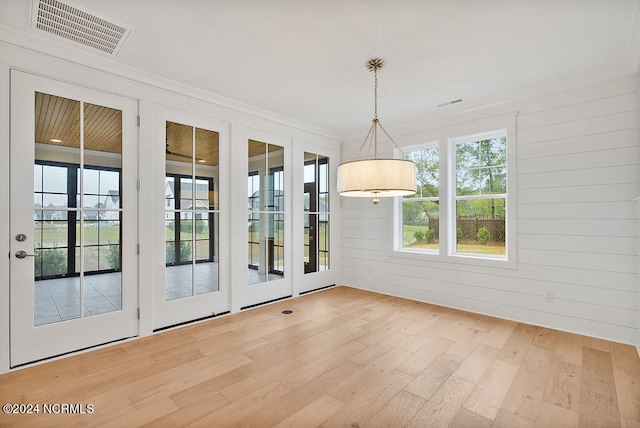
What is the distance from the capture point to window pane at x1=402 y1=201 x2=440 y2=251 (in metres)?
4.45

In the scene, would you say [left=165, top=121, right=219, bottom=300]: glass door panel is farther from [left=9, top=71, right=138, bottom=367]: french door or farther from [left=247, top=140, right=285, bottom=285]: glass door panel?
[left=247, top=140, right=285, bottom=285]: glass door panel

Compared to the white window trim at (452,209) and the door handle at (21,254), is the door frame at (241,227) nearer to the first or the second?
the door handle at (21,254)

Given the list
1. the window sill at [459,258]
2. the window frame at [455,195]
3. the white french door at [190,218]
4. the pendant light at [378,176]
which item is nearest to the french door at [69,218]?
the white french door at [190,218]

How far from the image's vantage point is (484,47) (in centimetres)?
264

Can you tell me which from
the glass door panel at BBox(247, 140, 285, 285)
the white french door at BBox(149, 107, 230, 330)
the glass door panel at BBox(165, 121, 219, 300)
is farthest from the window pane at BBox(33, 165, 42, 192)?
the glass door panel at BBox(247, 140, 285, 285)

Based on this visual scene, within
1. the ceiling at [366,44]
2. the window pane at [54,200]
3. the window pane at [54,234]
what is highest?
the ceiling at [366,44]

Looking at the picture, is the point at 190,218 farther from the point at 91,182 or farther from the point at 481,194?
the point at 481,194

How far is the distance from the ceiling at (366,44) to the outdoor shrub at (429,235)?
183 cm

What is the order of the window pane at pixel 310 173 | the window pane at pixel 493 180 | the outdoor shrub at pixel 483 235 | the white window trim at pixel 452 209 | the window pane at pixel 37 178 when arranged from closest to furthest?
the window pane at pixel 37 178 → the white window trim at pixel 452 209 → the window pane at pixel 493 180 → the outdoor shrub at pixel 483 235 → the window pane at pixel 310 173

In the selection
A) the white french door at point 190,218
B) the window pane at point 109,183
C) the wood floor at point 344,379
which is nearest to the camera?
the wood floor at point 344,379

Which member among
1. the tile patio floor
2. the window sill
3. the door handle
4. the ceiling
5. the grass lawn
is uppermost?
the ceiling

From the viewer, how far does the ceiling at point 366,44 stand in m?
2.15

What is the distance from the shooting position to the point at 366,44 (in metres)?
2.58

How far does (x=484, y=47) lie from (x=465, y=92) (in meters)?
0.96
